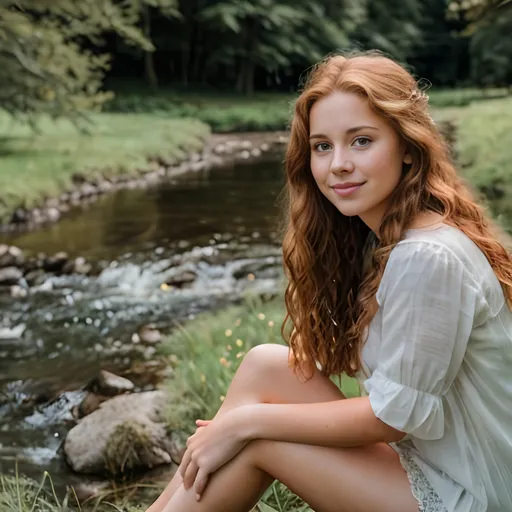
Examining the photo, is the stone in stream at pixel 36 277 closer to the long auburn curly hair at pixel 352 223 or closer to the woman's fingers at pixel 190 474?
the long auburn curly hair at pixel 352 223

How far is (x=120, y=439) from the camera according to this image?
11.0ft

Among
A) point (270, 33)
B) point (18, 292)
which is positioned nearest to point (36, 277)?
point (18, 292)

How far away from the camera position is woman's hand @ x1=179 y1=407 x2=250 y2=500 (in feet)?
5.60

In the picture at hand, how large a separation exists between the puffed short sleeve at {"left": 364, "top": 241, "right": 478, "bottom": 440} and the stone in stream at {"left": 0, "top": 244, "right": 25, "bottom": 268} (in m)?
5.86

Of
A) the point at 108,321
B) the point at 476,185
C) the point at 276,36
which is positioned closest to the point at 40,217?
the point at 108,321

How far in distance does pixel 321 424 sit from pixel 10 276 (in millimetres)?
5427

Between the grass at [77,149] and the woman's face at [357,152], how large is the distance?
23.5 feet

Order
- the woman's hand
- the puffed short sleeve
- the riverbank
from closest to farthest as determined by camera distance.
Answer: the puffed short sleeve, the woman's hand, the riverbank

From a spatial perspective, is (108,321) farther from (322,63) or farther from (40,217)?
(322,63)

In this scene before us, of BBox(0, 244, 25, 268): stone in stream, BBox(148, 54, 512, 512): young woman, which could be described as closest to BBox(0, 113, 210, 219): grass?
BBox(0, 244, 25, 268): stone in stream

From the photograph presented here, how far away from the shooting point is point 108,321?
5680 mm

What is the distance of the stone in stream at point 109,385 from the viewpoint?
413 cm

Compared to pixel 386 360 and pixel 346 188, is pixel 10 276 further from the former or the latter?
pixel 386 360

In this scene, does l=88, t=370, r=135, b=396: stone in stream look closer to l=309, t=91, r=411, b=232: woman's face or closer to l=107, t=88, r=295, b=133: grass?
l=309, t=91, r=411, b=232: woman's face
